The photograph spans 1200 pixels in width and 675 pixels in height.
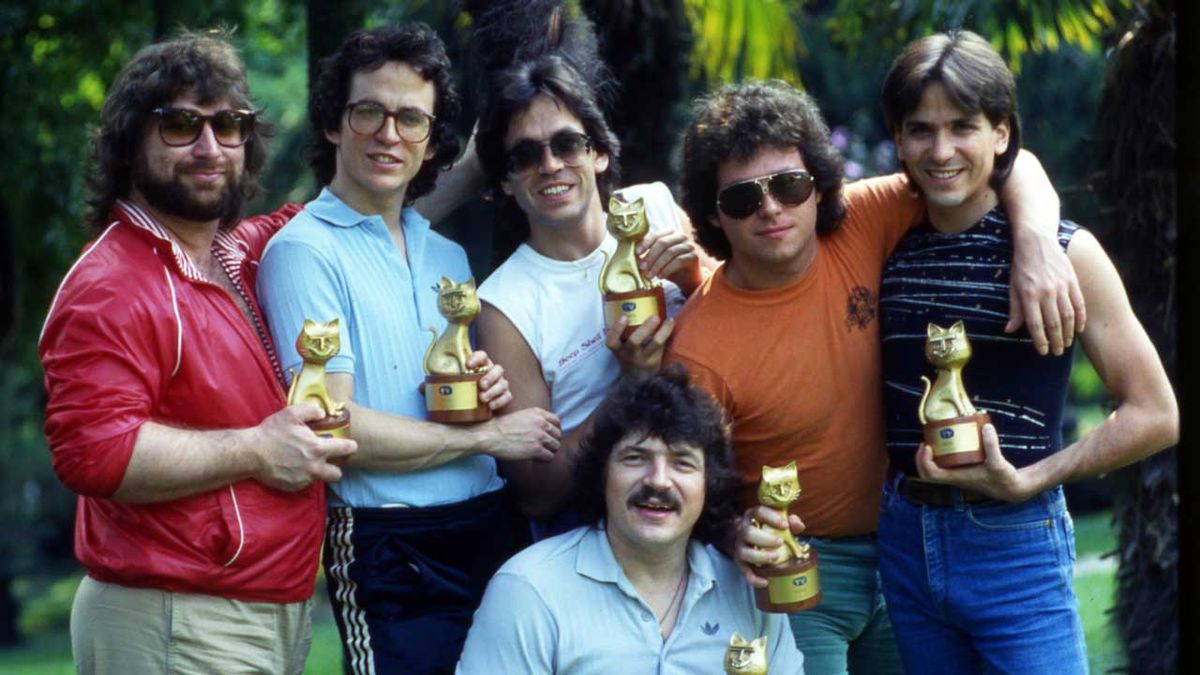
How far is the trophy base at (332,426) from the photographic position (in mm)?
3912

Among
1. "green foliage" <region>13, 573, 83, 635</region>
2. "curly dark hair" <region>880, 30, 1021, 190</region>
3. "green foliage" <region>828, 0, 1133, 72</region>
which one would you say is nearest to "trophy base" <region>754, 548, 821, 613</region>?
"curly dark hair" <region>880, 30, 1021, 190</region>

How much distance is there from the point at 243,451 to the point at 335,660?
29.0 feet

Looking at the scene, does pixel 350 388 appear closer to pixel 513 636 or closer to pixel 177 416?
pixel 177 416

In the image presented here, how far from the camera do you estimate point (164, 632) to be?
3.92 metres

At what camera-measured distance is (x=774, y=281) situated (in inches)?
169

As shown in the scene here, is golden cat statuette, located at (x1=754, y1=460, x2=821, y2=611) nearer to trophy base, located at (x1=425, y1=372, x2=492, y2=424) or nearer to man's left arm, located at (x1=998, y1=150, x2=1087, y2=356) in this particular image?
man's left arm, located at (x1=998, y1=150, x2=1087, y2=356)

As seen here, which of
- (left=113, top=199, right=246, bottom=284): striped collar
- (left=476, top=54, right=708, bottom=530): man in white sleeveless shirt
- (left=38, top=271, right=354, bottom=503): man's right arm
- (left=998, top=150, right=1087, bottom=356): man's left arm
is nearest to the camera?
(left=38, top=271, right=354, bottom=503): man's right arm

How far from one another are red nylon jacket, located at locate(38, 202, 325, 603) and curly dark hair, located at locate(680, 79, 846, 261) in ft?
4.08

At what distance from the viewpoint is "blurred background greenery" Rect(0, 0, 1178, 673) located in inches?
285

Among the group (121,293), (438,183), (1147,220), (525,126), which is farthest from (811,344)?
(1147,220)

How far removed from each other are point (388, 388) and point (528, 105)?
88cm

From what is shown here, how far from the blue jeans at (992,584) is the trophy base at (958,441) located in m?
0.21

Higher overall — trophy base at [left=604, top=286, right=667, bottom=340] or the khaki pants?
trophy base at [left=604, top=286, right=667, bottom=340]

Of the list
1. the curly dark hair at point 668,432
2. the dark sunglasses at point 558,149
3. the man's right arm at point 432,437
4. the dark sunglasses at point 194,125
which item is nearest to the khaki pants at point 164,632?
the man's right arm at point 432,437
